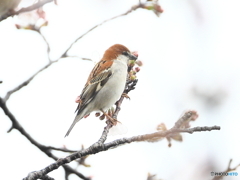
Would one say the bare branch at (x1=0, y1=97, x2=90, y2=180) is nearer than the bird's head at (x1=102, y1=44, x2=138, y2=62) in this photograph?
Yes

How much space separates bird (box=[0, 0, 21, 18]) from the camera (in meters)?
3.05

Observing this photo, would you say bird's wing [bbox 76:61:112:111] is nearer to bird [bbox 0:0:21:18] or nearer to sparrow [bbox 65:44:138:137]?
sparrow [bbox 65:44:138:137]

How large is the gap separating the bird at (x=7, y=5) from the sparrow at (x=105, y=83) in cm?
204

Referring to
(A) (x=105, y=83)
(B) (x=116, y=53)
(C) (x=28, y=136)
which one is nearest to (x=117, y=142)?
(C) (x=28, y=136)

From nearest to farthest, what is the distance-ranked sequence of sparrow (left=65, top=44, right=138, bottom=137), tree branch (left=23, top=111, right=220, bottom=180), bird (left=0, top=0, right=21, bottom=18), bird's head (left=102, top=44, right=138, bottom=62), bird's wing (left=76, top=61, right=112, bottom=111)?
tree branch (left=23, top=111, right=220, bottom=180)
bird (left=0, top=0, right=21, bottom=18)
sparrow (left=65, top=44, right=138, bottom=137)
bird's wing (left=76, top=61, right=112, bottom=111)
bird's head (left=102, top=44, right=138, bottom=62)

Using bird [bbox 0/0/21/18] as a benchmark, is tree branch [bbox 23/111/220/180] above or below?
below

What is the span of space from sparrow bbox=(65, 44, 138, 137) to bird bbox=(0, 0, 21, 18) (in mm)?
2037

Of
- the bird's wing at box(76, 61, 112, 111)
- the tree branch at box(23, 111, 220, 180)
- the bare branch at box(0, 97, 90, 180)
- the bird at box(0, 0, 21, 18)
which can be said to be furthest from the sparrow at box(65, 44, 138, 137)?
the bird at box(0, 0, 21, 18)

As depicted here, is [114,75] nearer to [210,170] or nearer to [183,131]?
[210,170]

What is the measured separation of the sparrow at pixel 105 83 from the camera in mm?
5430

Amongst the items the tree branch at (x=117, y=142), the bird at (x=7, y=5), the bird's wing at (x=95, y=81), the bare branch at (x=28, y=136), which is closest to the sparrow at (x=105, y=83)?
the bird's wing at (x=95, y=81)

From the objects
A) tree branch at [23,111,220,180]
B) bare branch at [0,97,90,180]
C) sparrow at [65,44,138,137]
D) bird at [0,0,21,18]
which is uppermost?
sparrow at [65,44,138,137]

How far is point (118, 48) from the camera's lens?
650 cm

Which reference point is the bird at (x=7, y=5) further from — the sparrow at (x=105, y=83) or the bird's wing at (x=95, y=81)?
the bird's wing at (x=95, y=81)
